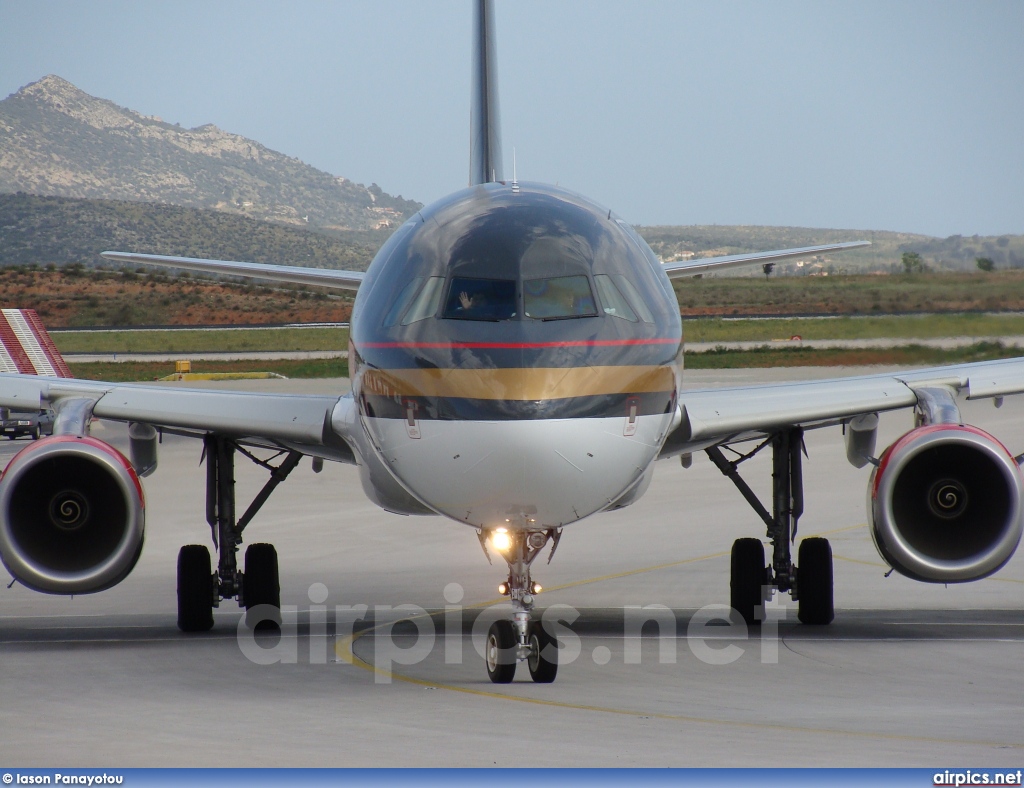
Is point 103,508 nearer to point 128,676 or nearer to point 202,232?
point 128,676

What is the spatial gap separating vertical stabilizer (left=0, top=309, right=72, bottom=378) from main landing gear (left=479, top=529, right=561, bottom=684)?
79.7 ft

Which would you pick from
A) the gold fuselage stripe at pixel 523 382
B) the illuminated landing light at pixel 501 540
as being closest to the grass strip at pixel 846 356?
the illuminated landing light at pixel 501 540

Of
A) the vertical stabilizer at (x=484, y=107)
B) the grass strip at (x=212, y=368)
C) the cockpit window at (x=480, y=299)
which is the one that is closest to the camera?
the cockpit window at (x=480, y=299)

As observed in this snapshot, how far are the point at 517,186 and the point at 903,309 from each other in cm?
1206

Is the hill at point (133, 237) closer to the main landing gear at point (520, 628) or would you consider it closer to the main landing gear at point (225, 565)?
the main landing gear at point (225, 565)

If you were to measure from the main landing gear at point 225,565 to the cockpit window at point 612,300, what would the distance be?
4.93 m

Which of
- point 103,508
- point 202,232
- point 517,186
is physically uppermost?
point 202,232

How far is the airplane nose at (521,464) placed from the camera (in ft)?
26.8

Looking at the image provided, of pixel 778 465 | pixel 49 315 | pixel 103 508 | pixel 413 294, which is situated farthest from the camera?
pixel 49 315

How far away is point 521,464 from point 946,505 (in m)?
4.20

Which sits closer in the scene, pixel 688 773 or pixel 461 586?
pixel 688 773

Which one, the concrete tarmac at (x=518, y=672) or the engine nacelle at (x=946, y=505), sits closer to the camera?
the concrete tarmac at (x=518, y=672)

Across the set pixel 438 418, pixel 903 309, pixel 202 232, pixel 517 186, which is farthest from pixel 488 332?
pixel 202 232

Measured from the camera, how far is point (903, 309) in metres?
21.0
